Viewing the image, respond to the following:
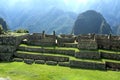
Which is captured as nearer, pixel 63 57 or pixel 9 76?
pixel 9 76

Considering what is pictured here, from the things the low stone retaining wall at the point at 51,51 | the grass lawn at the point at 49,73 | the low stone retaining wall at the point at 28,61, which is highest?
the low stone retaining wall at the point at 51,51

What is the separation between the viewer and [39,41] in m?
47.2

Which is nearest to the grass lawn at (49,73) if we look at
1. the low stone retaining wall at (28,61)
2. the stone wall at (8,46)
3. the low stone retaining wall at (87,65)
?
the low stone retaining wall at (87,65)

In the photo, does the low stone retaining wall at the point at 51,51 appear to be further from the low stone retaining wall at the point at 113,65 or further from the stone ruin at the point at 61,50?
the low stone retaining wall at the point at 113,65

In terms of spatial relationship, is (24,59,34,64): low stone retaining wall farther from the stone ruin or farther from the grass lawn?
the grass lawn

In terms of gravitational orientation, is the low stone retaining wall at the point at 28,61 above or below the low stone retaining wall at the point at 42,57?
below

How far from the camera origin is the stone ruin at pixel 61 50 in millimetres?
39600

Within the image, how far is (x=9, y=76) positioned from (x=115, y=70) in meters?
14.8

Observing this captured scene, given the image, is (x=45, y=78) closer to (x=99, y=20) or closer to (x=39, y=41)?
(x=39, y=41)

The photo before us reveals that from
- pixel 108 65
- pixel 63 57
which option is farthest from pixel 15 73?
pixel 108 65

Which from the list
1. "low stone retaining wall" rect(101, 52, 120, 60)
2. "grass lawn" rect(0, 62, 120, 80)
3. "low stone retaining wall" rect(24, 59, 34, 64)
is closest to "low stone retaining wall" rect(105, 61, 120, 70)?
"grass lawn" rect(0, 62, 120, 80)

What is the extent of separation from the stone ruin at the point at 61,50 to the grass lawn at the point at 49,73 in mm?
1903

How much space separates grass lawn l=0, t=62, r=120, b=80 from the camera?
110 feet

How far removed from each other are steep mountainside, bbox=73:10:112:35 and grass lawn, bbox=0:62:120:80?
127m
